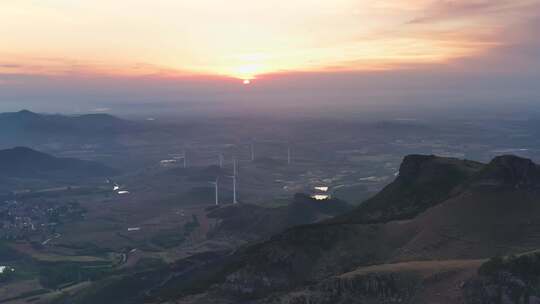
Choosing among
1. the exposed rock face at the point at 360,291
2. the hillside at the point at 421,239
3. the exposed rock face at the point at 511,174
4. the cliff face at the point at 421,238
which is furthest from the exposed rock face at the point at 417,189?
the exposed rock face at the point at 360,291

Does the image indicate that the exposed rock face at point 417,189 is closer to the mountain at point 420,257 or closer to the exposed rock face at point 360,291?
the mountain at point 420,257

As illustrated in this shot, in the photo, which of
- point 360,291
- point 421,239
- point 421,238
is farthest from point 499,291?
point 421,238

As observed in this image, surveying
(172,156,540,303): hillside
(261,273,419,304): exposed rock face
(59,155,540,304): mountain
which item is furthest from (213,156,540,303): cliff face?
(261,273,419,304): exposed rock face

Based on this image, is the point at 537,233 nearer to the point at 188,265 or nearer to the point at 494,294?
the point at 494,294

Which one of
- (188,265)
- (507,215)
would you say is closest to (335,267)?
(507,215)

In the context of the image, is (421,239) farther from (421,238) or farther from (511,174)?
(511,174)

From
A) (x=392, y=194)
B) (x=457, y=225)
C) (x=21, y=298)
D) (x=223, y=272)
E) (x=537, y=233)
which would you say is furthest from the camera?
(x=21, y=298)

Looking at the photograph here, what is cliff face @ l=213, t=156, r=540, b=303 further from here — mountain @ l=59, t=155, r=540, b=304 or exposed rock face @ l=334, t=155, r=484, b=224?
exposed rock face @ l=334, t=155, r=484, b=224

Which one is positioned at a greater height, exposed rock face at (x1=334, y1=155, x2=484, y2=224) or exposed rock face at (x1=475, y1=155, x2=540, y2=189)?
exposed rock face at (x1=475, y1=155, x2=540, y2=189)
